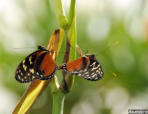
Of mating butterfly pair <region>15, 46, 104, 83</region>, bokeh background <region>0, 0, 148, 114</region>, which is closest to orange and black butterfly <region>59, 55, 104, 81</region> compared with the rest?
mating butterfly pair <region>15, 46, 104, 83</region>

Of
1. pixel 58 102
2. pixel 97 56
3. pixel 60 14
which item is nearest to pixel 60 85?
pixel 58 102

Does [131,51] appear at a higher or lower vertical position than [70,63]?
lower

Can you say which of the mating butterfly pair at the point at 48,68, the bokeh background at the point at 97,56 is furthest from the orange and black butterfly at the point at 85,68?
the bokeh background at the point at 97,56

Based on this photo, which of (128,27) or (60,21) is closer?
(60,21)

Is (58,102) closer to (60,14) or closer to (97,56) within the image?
(60,14)

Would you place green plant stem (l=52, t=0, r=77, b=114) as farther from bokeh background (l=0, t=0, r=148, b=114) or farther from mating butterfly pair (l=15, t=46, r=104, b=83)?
bokeh background (l=0, t=0, r=148, b=114)

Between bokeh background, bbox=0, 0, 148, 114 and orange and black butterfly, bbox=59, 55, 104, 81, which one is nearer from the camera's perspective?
orange and black butterfly, bbox=59, 55, 104, 81

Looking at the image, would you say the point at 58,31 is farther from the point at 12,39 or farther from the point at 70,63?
the point at 12,39

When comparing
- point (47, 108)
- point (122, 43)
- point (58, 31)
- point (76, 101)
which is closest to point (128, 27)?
point (122, 43)
